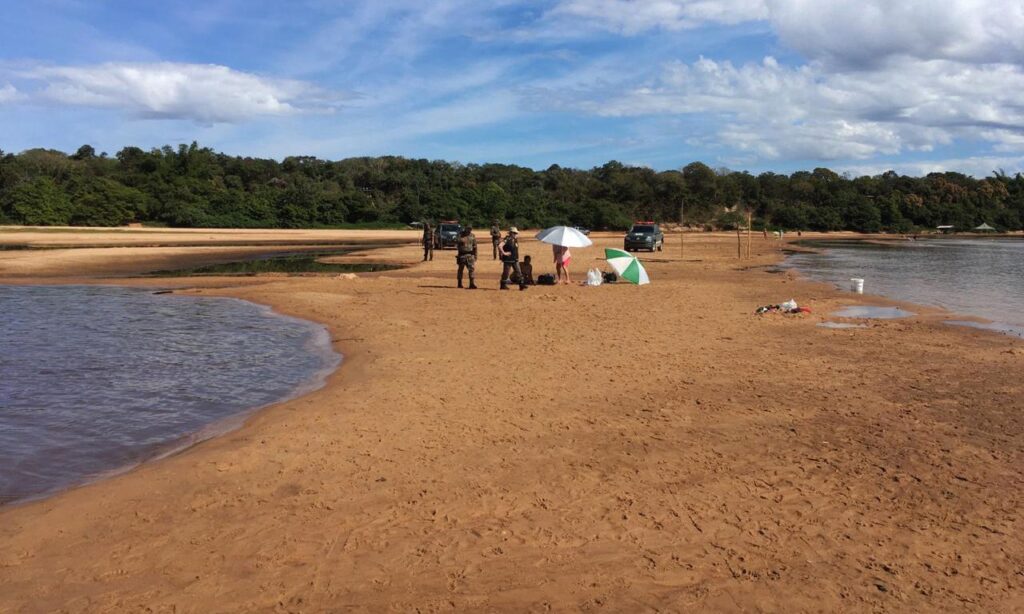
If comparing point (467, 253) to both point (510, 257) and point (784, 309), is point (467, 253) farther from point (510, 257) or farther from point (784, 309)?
point (784, 309)

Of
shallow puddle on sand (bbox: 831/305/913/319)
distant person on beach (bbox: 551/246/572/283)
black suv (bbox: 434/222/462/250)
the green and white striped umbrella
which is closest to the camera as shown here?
shallow puddle on sand (bbox: 831/305/913/319)

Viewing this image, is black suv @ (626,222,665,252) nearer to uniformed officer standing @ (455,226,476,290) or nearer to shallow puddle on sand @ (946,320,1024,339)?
uniformed officer standing @ (455,226,476,290)

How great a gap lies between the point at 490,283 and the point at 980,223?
120 m

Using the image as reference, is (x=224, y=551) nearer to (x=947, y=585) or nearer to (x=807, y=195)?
(x=947, y=585)

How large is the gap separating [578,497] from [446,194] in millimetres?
82781

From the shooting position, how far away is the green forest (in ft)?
235

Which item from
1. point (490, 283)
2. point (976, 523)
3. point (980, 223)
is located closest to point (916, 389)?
point (976, 523)

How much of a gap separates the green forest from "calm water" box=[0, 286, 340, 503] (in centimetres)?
5858

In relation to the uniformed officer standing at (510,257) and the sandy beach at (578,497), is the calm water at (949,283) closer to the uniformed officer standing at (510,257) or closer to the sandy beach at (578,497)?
the sandy beach at (578,497)

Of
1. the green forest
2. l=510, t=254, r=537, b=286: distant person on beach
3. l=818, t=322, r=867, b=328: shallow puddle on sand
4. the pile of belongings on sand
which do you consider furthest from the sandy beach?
the green forest

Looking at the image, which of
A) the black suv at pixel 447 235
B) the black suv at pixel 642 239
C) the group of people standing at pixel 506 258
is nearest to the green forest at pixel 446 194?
the black suv at pixel 447 235

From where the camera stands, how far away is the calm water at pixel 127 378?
719 cm

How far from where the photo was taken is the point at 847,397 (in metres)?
8.91

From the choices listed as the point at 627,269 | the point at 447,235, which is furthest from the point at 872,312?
the point at 447,235
